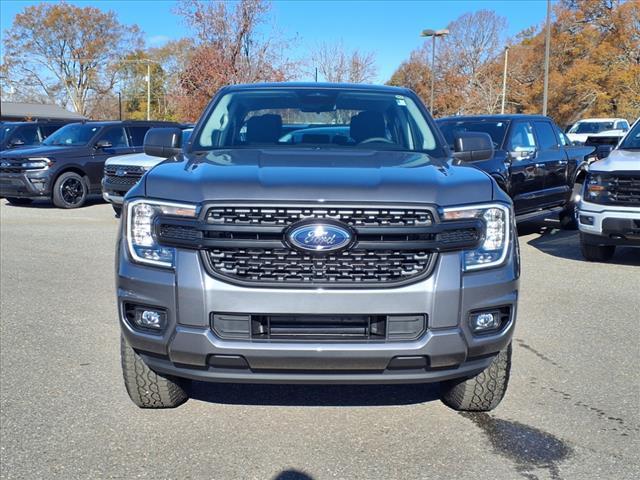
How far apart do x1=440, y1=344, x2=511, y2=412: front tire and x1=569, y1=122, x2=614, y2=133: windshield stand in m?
28.7

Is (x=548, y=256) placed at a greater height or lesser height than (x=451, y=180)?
lesser

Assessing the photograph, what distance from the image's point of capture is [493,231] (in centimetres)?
345

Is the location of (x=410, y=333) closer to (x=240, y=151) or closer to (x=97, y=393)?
(x=240, y=151)

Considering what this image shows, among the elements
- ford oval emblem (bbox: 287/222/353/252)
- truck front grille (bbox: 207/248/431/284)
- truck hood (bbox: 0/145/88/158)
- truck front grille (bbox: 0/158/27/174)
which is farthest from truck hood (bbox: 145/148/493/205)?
truck front grille (bbox: 0/158/27/174)

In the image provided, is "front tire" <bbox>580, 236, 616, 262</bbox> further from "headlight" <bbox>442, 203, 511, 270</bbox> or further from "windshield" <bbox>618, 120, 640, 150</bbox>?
"headlight" <bbox>442, 203, 511, 270</bbox>

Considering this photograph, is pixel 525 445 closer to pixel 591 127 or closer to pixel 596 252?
Answer: pixel 596 252

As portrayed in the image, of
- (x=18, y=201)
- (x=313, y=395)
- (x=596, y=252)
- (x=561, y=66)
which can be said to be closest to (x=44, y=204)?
(x=18, y=201)

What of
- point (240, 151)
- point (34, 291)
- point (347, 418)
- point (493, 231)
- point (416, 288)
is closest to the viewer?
point (416, 288)

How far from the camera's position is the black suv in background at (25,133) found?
18.6 meters

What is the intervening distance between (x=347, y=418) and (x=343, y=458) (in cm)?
49

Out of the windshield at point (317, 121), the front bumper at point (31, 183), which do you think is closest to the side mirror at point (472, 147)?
the windshield at point (317, 121)

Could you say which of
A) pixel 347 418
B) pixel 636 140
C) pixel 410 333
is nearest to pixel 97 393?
pixel 347 418

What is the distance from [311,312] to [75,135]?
14055 mm

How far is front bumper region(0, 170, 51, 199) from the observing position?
14812mm
